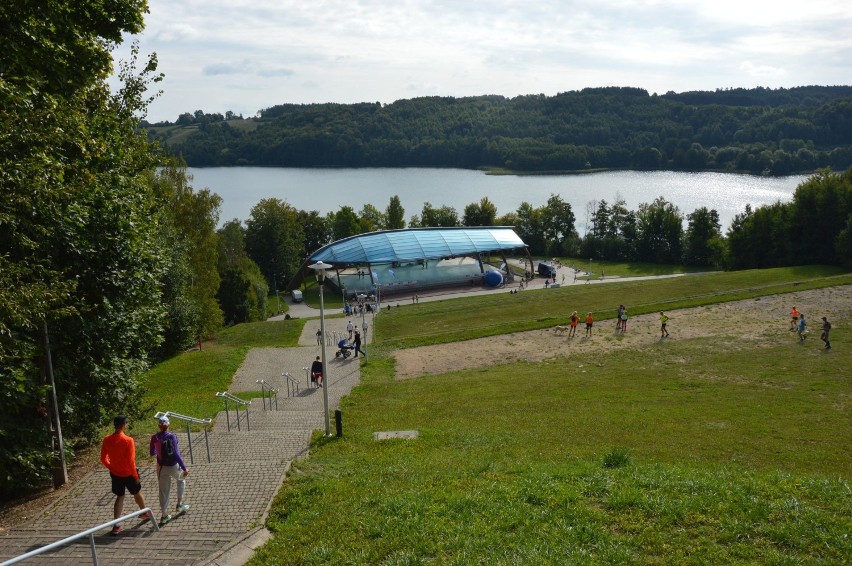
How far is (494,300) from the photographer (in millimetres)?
43938

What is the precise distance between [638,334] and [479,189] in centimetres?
11583

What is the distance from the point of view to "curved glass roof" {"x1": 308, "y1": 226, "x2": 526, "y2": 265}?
5912 cm

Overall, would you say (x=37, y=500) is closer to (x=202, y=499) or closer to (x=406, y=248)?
(x=202, y=499)

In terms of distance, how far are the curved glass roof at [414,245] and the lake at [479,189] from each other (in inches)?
1759

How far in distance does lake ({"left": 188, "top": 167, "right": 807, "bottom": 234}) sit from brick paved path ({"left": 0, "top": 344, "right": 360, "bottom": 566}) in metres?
98.3

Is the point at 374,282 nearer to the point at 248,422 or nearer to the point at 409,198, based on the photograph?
the point at 248,422

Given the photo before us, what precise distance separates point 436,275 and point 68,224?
2025 inches

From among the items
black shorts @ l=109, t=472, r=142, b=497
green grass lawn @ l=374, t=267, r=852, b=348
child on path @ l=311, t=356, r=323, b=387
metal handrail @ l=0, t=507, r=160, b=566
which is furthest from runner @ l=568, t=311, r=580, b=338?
metal handrail @ l=0, t=507, r=160, b=566

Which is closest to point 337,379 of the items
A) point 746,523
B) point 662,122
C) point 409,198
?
point 746,523

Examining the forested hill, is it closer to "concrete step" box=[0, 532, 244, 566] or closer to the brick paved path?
the brick paved path

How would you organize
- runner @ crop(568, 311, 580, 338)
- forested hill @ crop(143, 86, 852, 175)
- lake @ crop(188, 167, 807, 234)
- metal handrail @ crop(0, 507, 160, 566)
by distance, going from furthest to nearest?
forested hill @ crop(143, 86, 852, 175), lake @ crop(188, 167, 807, 234), runner @ crop(568, 311, 580, 338), metal handrail @ crop(0, 507, 160, 566)

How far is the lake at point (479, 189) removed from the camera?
11969 cm

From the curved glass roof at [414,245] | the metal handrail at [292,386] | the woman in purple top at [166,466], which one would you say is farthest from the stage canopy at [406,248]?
the woman in purple top at [166,466]

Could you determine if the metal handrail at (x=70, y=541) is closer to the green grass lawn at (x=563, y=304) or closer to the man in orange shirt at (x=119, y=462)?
the man in orange shirt at (x=119, y=462)
